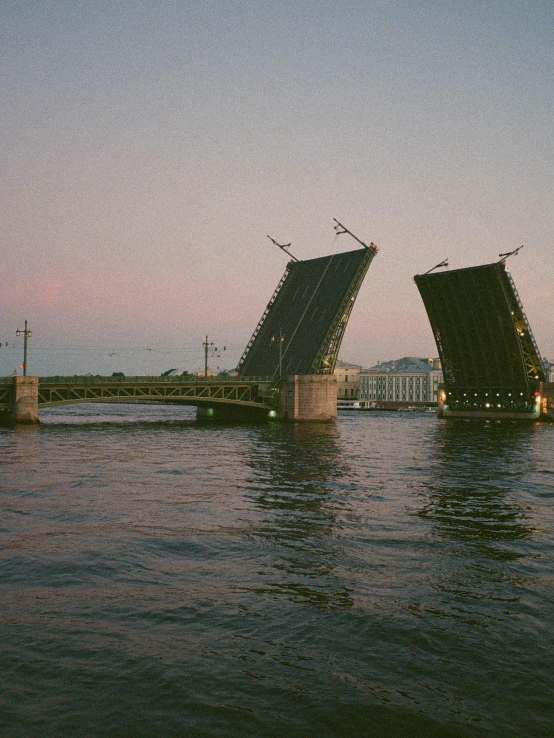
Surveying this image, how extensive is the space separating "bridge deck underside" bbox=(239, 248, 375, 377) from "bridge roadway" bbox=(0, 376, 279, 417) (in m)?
3.02

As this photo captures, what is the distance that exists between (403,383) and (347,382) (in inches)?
621

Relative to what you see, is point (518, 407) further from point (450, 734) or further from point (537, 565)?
point (450, 734)

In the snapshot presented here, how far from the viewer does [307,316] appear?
6512 cm

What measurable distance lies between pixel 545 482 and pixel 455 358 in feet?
143

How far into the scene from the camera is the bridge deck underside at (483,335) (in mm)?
56719

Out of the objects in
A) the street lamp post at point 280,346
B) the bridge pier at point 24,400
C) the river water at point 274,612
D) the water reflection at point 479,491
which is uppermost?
the street lamp post at point 280,346

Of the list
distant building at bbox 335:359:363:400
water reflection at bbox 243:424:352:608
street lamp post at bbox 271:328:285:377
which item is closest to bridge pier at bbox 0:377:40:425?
street lamp post at bbox 271:328:285:377

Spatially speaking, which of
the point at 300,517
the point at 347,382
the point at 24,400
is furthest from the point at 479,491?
the point at 347,382

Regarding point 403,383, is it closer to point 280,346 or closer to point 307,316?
point 307,316

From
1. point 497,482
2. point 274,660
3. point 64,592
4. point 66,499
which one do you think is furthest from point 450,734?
point 497,482

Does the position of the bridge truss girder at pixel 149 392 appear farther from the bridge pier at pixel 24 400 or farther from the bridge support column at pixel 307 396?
the bridge support column at pixel 307 396

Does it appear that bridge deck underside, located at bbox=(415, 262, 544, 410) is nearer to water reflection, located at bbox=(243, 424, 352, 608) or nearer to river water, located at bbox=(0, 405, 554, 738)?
water reflection, located at bbox=(243, 424, 352, 608)

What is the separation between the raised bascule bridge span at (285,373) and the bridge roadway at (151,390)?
0.25 feet

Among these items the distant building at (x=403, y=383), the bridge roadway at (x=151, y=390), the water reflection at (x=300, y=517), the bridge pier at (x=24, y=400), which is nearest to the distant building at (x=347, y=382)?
the distant building at (x=403, y=383)
